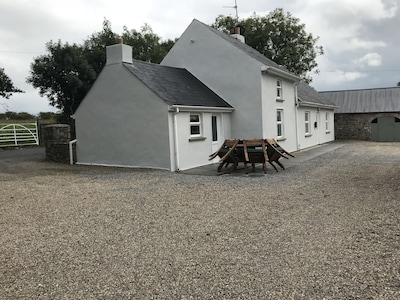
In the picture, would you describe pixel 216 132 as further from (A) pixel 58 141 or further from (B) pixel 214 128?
(A) pixel 58 141

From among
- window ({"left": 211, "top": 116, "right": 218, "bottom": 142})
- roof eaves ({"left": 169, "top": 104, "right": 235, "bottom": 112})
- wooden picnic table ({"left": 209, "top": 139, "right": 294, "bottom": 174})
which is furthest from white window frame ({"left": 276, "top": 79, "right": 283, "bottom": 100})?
wooden picnic table ({"left": 209, "top": 139, "right": 294, "bottom": 174})

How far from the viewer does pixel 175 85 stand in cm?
1502

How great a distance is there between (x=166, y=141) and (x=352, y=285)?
32.7ft

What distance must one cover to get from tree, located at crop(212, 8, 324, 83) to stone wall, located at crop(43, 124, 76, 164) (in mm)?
25284

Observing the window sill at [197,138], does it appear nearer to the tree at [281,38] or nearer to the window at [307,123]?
the window at [307,123]

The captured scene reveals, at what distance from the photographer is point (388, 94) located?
30.6 meters

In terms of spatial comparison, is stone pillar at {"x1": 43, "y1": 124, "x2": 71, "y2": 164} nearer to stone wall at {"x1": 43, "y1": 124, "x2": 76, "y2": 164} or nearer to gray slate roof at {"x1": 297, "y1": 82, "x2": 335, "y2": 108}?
stone wall at {"x1": 43, "y1": 124, "x2": 76, "y2": 164}

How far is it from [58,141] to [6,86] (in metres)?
11.4

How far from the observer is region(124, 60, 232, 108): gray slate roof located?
1342cm

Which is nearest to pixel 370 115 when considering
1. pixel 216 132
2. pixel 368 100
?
pixel 368 100

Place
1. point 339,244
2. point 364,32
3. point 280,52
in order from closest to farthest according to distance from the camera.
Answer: point 339,244
point 364,32
point 280,52

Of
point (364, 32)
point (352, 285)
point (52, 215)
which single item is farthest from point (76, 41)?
point (352, 285)

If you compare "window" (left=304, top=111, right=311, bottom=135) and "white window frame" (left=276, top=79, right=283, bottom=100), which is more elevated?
"white window frame" (left=276, top=79, right=283, bottom=100)

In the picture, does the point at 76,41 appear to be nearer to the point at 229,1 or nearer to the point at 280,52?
the point at 229,1
